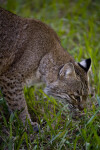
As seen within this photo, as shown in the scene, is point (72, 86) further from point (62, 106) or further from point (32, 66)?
point (32, 66)

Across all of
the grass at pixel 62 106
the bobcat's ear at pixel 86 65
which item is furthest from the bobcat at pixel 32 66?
the grass at pixel 62 106

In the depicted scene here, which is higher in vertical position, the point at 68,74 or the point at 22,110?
the point at 68,74

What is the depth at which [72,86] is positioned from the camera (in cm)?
486

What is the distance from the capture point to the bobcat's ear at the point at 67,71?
15.6 feet

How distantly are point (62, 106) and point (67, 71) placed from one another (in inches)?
34.7

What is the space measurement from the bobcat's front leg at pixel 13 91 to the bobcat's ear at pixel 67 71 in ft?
2.95

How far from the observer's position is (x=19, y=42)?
491 cm

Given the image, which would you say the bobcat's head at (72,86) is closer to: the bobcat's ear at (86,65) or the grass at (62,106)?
the bobcat's ear at (86,65)

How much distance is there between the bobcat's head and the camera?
4.82 metres

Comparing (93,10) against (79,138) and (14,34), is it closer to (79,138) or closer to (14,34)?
(14,34)

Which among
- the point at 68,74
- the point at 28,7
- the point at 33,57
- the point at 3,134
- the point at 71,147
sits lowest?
the point at 71,147

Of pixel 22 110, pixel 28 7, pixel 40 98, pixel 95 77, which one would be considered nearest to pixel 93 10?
pixel 28 7

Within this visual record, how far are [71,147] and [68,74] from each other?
1540mm

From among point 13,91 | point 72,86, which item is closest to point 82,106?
point 72,86
